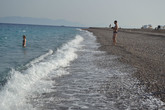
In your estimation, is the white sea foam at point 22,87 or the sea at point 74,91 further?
the sea at point 74,91

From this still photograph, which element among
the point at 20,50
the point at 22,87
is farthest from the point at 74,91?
the point at 20,50

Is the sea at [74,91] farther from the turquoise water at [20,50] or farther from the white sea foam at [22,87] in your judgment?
the turquoise water at [20,50]

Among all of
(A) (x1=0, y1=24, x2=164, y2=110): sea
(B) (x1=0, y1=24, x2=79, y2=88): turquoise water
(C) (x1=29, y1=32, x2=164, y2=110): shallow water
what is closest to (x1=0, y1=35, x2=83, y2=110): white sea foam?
(A) (x1=0, y1=24, x2=164, y2=110): sea

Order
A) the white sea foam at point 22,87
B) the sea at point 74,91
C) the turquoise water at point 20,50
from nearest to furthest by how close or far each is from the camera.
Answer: the white sea foam at point 22,87 < the sea at point 74,91 < the turquoise water at point 20,50

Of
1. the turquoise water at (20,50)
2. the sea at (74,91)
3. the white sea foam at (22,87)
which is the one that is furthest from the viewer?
the turquoise water at (20,50)

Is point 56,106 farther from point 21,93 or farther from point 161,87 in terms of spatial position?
point 161,87

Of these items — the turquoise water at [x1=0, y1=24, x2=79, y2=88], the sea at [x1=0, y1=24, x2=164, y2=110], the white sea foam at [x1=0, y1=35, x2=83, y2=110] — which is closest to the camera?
the white sea foam at [x1=0, y1=35, x2=83, y2=110]

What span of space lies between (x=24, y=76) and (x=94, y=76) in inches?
94.9

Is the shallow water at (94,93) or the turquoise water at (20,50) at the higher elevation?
the turquoise water at (20,50)

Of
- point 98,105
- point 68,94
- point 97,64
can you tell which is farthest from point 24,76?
point 97,64

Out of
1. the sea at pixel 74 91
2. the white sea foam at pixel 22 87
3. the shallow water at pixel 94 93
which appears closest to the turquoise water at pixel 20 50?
the white sea foam at pixel 22 87

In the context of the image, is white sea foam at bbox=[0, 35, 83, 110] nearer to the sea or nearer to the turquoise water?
the sea

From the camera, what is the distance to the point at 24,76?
6.10m

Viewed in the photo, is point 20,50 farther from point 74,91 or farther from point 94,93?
point 94,93
